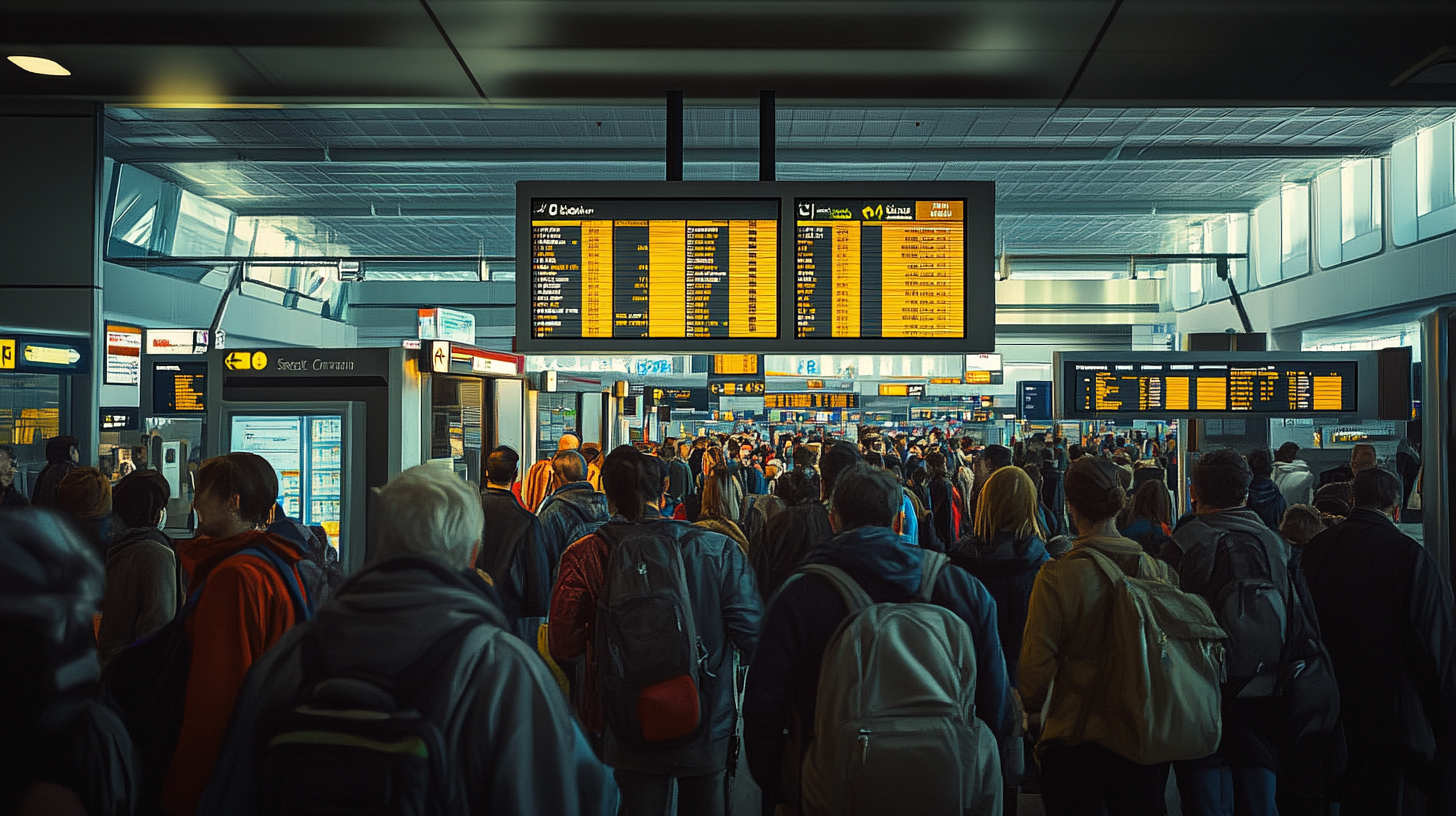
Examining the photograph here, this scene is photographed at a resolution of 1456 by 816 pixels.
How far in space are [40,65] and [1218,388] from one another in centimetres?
929

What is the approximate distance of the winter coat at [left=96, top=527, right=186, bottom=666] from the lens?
11.2 ft

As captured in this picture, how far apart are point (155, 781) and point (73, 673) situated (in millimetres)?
1335

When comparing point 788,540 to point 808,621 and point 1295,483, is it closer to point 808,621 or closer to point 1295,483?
point 808,621

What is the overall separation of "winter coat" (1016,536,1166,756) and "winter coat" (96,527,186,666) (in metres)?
2.94

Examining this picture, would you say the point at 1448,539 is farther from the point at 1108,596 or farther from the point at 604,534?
the point at 604,534

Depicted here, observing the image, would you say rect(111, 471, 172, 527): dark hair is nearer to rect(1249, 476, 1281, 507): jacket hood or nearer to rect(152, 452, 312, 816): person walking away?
rect(152, 452, 312, 816): person walking away

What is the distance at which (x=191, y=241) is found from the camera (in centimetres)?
1533

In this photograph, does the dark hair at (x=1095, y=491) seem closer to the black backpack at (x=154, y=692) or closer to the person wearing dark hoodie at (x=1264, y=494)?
the black backpack at (x=154, y=692)

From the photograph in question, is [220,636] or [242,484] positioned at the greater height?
[242,484]

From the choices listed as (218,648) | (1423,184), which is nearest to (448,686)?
(218,648)

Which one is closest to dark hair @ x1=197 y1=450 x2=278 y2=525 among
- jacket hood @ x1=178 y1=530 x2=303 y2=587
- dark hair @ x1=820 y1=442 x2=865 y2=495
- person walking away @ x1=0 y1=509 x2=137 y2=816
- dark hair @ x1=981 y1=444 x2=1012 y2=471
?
jacket hood @ x1=178 y1=530 x2=303 y2=587

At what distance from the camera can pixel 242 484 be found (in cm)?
296

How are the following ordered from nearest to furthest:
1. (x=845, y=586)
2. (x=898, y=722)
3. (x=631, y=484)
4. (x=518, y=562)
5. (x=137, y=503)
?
(x=898, y=722) → (x=845, y=586) → (x=631, y=484) → (x=137, y=503) → (x=518, y=562)

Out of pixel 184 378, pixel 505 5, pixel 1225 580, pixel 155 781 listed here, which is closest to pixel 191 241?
pixel 184 378
